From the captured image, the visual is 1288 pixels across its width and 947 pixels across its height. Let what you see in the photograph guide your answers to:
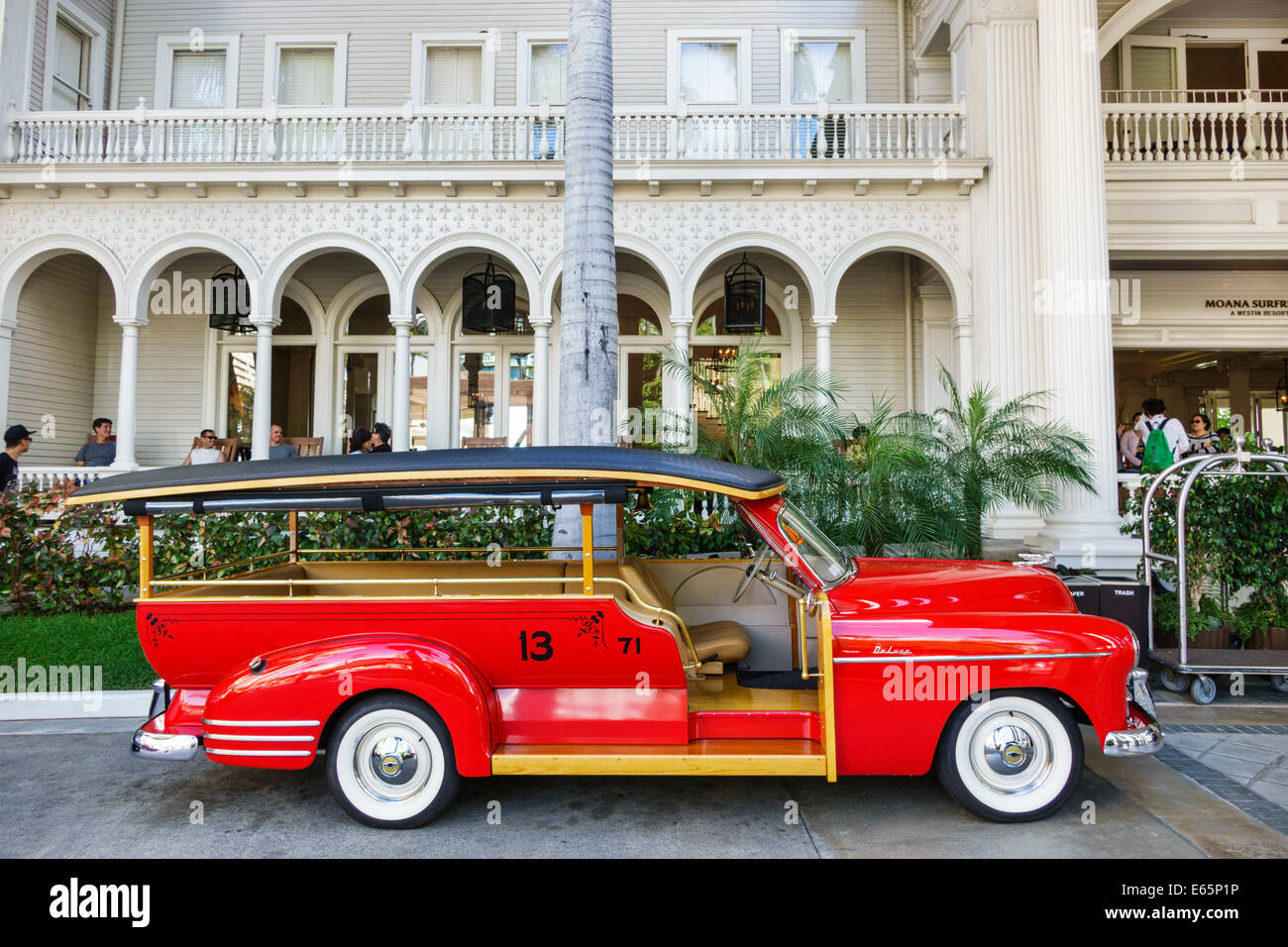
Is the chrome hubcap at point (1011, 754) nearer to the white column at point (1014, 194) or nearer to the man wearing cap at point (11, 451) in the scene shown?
the white column at point (1014, 194)

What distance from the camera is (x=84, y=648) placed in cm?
570

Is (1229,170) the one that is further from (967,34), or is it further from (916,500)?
(916,500)

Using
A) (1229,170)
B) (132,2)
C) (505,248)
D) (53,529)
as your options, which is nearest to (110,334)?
(132,2)

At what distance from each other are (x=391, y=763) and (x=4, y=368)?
39.7 feet

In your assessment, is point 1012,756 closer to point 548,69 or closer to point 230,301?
point 230,301

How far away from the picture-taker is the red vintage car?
354 cm

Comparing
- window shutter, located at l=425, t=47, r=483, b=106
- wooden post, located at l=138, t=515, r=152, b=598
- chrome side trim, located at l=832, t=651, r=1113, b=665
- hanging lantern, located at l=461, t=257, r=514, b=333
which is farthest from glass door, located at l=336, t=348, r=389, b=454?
chrome side trim, located at l=832, t=651, r=1113, b=665

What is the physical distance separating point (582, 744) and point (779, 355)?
11.5m

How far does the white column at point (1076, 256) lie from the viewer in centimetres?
887

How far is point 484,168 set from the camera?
37.4 feet

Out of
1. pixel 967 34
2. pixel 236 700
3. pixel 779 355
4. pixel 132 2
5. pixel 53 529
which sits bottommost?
pixel 236 700

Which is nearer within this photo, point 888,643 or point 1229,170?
point 888,643
